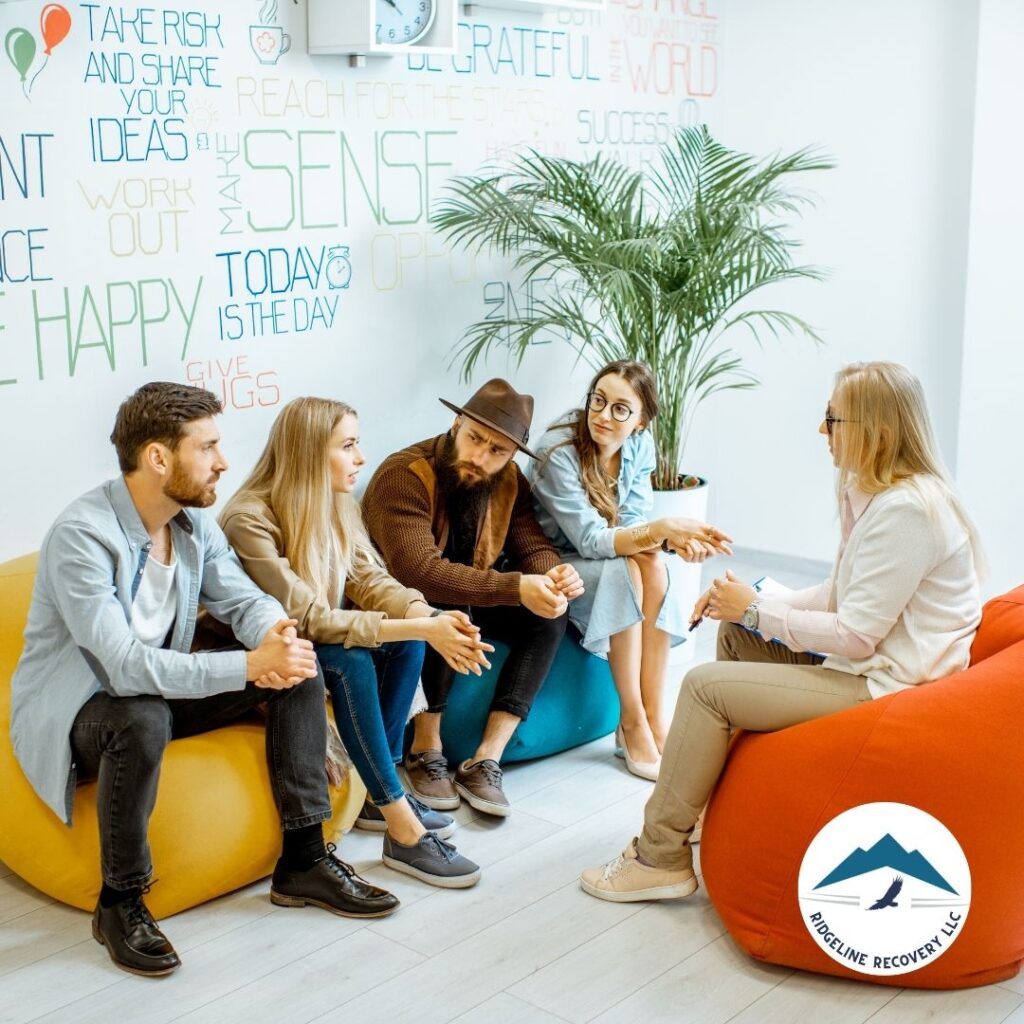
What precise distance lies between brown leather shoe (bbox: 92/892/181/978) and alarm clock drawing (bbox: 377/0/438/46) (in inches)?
89.7

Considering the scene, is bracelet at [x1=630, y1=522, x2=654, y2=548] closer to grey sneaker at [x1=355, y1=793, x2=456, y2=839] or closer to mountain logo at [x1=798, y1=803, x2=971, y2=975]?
grey sneaker at [x1=355, y1=793, x2=456, y2=839]

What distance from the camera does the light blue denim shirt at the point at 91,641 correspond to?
2.63m

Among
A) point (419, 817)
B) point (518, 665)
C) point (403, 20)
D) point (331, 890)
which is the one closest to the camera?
point (331, 890)

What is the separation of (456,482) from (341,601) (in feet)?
1.52

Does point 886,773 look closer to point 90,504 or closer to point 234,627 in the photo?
point 234,627

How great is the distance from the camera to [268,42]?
3.57 meters

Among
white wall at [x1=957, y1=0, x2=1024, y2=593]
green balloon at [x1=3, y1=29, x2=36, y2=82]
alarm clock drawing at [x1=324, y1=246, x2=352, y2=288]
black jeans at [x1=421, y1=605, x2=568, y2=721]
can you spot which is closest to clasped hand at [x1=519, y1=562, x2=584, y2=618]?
black jeans at [x1=421, y1=605, x2=568, y2=721]

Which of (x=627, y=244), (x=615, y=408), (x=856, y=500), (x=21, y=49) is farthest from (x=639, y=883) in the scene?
(x=21, y=49)

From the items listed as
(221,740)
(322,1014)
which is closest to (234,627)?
(221,740)

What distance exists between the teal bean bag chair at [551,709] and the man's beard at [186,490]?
3.13 feet

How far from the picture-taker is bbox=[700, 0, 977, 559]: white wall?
15.4ft

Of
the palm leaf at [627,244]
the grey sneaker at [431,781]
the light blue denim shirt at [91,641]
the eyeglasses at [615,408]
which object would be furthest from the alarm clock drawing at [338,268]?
the grey sneaker at [431,781]

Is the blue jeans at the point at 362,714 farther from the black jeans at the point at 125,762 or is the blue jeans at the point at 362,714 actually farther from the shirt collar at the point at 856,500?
the shirt collar at the point at 856,500

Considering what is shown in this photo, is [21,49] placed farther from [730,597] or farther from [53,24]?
[730,597]
